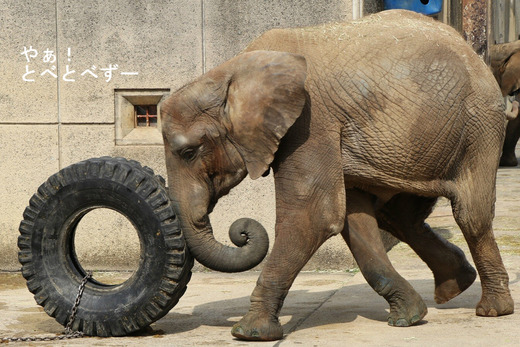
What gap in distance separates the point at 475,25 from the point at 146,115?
1033cm

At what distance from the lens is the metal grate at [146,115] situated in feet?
31.3

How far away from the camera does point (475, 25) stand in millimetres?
18438

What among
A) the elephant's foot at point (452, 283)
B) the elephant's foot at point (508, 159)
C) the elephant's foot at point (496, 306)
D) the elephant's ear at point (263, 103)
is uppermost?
the elephant's ear at point (263, 103)

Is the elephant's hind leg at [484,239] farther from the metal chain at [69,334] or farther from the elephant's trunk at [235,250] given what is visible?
the metal chain at [69,334]

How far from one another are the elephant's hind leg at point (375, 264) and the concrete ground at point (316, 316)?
104 mm

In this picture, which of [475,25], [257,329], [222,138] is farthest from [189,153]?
[475,25]

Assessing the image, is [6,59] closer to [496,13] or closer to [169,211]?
[169,211]

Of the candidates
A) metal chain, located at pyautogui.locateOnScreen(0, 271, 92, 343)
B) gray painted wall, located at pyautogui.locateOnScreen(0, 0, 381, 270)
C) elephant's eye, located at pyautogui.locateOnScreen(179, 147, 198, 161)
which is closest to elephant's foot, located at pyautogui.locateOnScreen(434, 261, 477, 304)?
gray painted wall, located at pyautogui.locateOnScreen(0, 0, 381, 270)

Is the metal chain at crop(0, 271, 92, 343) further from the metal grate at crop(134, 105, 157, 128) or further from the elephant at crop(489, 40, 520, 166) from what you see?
the elephant at crop(489, 40, 520, 166)

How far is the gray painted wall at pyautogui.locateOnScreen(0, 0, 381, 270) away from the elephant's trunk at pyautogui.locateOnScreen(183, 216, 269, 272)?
2847 mm

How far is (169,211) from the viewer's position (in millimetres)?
6473

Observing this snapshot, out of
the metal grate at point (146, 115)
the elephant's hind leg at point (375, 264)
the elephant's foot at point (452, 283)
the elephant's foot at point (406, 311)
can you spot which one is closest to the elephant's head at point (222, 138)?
the elephant's hind leg at point (375, 264)

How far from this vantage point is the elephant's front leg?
640cm

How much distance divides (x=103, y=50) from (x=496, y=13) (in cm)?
1835
